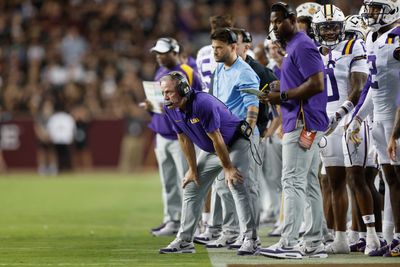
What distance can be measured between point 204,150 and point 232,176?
19.0 inches

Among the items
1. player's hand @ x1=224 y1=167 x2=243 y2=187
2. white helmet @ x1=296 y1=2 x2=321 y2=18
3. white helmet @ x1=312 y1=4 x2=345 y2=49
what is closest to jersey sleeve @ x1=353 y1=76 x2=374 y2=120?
white helmet @ x1=312 y1=4 x2=345 y2=49

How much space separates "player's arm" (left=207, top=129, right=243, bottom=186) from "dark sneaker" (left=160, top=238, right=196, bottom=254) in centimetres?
80

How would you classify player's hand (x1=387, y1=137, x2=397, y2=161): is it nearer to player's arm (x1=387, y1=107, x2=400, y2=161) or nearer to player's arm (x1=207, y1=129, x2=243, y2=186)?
player's arm (x1=387, y1=107, x2=400, y2=161)

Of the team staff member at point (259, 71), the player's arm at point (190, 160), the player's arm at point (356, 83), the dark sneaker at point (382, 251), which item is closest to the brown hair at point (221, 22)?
the team staff member at point (259, 71)

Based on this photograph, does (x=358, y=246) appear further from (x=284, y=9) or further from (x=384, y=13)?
(x=284, y=9)

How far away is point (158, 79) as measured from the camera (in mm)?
11992

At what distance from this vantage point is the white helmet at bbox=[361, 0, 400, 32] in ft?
29.9

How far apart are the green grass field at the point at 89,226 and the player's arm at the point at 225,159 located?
29.2 inches

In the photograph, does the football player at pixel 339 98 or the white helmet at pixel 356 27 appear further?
the white helmet at pixel 356 27

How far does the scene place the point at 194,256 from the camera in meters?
9.30

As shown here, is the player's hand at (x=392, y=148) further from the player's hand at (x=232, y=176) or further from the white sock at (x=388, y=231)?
the player's hand at (x=232, y=176)

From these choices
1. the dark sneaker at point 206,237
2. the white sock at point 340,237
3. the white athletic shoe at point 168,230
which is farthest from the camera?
the white athletic shoe at point 168,230

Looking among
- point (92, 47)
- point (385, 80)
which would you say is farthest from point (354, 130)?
point (92, 47)

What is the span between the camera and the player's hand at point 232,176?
9102mm
